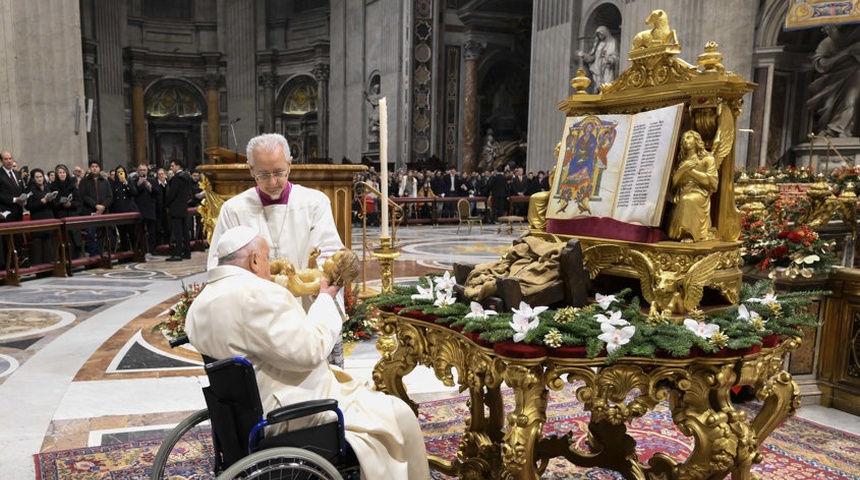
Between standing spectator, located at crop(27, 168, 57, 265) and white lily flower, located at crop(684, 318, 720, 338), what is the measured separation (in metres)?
9.20

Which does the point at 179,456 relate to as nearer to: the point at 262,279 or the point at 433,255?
the point at 262,279

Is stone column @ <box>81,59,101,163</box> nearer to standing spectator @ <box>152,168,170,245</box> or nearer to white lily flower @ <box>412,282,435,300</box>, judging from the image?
standing spectator @ <box>152,168,170,245</box>

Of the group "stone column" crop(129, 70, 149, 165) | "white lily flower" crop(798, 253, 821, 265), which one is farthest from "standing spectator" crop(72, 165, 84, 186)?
"stone column" crop(129, 70, 149, 165)

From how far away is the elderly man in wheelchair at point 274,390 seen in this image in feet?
7.05

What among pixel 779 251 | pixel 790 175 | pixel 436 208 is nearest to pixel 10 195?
pixel 779 251

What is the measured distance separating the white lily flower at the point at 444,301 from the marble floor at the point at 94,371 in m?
1.86

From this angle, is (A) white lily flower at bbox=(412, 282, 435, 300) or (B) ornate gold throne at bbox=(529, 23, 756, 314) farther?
(A) white lily flower at bbox=(412, 282, 435, 300)

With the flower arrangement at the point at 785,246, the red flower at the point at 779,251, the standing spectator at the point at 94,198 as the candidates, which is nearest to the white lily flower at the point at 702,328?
the flower arrangement at the point at 785,246

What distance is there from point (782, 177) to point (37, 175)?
415 inches

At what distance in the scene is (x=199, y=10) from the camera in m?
29.0

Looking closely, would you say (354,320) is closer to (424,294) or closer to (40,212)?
(424,294)

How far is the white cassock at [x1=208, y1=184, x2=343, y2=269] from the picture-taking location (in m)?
3.57

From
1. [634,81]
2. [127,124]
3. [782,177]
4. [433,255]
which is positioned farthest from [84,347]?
[127,124]

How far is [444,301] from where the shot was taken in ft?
9.00
